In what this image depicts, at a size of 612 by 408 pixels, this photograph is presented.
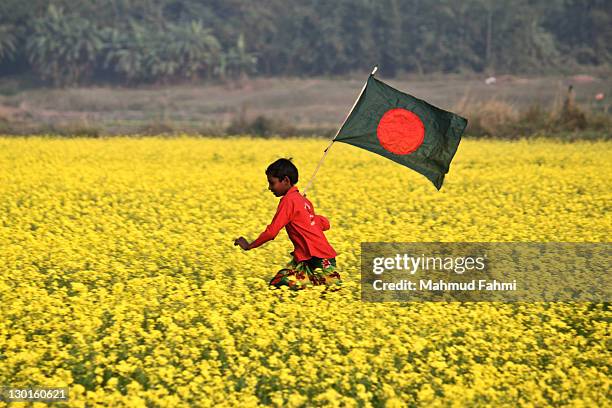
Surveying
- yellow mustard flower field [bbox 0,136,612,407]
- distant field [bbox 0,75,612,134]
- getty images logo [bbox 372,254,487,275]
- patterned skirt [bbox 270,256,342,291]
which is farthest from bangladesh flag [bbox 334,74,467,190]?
distant field [bbox 0,75,612,134]

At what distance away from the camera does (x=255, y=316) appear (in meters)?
7.24

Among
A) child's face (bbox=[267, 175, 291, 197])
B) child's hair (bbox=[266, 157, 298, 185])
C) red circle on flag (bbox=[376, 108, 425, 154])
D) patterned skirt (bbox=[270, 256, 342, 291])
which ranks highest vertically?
red circle on flag (bbox=[376, 108, 425, 154])

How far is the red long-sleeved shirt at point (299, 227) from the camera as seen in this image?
24.6 ft

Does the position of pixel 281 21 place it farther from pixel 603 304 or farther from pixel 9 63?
pixel 603 304

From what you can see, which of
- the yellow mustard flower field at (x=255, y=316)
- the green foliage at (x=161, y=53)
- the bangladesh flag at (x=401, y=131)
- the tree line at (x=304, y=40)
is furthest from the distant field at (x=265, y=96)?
the bangladesh flag at (x=401, y=131)

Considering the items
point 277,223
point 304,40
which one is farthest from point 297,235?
point 304,40

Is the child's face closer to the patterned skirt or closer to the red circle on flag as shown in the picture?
the patterned skirt

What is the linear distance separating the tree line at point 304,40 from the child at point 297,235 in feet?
155

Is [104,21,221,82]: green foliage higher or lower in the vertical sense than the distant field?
higher

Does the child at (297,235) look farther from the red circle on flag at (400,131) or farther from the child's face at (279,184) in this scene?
the red circle on flag at (400,131)

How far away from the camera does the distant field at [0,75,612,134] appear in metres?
Result: 45.6

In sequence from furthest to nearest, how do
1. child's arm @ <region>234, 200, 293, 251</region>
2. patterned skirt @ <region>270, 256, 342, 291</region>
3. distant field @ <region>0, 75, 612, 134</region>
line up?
distant field @ <region>0, 75, 612, 134</region>
patterned skirt @ <region>270, 256, 342, 291</region>
child's arm @ <region>234, 200, 293, 251</region>

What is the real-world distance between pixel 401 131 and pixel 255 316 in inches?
79.9

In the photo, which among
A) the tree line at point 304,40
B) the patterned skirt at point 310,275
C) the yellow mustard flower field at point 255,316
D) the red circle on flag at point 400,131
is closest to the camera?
the yellow mustard flower field at point 255,316
